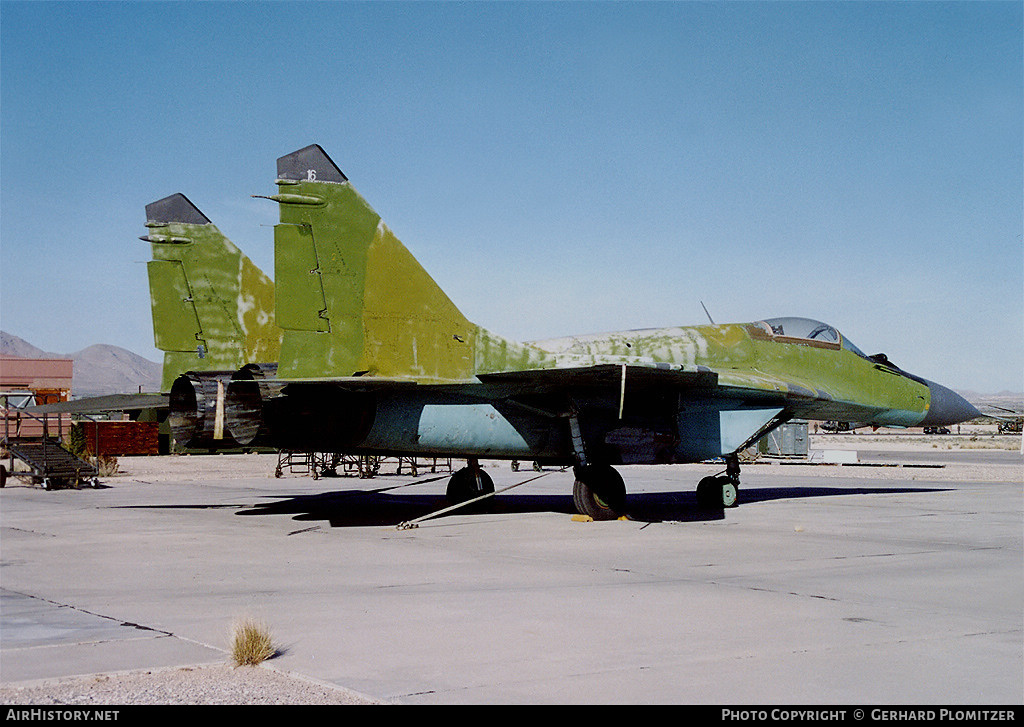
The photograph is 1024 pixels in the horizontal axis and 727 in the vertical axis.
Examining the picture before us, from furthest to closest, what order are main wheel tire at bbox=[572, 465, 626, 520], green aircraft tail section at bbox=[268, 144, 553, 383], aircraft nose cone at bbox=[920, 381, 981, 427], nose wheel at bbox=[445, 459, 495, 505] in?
1. aircraft nose cone at bbox=[920, 381, 981, 427]
2. nose wheel at bbox=[445, 459, 495, 505]
3. main wheel tire at bbox=[572, 465, 626, 520]
4. green aircraft tail section at bbox=[268, 144, 553, 383]

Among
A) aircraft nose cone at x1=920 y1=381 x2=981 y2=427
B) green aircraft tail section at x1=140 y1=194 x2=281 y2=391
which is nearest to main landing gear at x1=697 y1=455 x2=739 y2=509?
aircraft nose cone at x1=920 y1=381 x2=981 y2=427

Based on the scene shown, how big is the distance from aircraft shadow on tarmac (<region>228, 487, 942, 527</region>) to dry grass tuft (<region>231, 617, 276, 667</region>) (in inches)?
350

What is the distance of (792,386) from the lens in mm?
16797

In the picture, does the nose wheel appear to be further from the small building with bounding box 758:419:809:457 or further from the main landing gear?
the small building with bounding box 758:419:809:457

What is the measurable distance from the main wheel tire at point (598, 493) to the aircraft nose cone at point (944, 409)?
8018mm

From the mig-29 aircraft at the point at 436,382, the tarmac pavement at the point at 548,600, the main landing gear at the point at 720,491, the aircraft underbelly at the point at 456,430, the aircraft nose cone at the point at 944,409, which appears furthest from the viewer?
the aircraft nose cone at the point at 944,409

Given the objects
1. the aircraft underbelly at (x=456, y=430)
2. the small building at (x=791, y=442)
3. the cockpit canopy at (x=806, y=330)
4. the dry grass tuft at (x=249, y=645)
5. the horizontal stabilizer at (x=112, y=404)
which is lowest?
the dry grass tuft at (x=249, y=645)

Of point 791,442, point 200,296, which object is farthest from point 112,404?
point 791,442

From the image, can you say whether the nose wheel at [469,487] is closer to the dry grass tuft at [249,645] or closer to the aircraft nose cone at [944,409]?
the aircraft nose cone at [944,409]

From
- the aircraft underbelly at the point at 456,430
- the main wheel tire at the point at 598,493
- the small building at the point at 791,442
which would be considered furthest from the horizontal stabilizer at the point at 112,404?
the small building at the point at 791,442

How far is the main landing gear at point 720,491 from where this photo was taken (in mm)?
17188

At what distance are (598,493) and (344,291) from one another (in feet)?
16.2

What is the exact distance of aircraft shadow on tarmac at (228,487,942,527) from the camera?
16016mm
